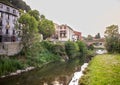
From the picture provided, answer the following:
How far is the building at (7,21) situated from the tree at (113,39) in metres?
36.5

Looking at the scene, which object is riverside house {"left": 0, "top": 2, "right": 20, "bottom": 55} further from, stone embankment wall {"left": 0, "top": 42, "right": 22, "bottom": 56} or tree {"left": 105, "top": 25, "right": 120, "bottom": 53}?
tree {"left": 105, "top": 25, "right": 120, "bottom": 53}

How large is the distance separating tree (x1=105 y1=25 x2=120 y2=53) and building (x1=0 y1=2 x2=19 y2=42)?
36498 mm

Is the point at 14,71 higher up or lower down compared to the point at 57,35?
lower down

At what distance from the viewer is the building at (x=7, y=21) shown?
51.5 metres

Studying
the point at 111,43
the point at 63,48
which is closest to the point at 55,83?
the point at 63,48

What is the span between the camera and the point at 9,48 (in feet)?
150

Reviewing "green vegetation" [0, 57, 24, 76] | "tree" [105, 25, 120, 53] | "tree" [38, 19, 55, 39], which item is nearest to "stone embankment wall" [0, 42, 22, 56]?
"green vegetation" [0, 57, 24, 76]

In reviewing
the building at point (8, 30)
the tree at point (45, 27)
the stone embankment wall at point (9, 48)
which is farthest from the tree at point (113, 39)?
the stone embankment wall at point (9, 48)

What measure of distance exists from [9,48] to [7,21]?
11.1m

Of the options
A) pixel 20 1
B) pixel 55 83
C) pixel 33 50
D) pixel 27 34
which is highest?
Result: pixel 20 1

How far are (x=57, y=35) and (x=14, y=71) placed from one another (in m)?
67.8

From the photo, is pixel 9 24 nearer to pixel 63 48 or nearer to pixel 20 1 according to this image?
pixel 63 48

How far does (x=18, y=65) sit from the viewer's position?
40.3 metres

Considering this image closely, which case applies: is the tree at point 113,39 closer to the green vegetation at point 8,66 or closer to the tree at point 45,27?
the tree at point 45,27
